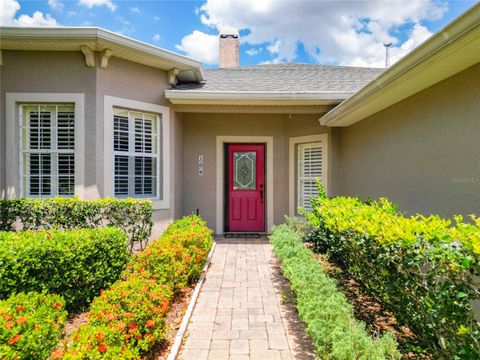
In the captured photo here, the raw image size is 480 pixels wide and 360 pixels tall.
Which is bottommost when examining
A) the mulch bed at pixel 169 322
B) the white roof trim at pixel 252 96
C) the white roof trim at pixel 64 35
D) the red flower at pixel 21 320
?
the mulch bed at pixel 169 322

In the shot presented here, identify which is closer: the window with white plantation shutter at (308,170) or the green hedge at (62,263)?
the green hedge at (62,263)

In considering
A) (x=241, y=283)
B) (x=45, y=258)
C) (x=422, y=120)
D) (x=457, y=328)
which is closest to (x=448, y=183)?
(x=422, y=120)

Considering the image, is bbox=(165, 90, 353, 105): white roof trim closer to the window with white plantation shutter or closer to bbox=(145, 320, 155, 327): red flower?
the window with white plantation shutter

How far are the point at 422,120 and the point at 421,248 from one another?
7.86 ft

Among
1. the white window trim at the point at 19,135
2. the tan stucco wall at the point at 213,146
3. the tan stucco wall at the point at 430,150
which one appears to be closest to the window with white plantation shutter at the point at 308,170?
the tan stucco wall at the point at 213,146

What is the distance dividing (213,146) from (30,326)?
5877 millimetres

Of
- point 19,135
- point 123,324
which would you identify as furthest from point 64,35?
point 123,324

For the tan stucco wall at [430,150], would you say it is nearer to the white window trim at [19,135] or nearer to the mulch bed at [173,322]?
the mulch bed at [173,322]

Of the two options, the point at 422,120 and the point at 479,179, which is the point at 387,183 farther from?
the point at 479,179

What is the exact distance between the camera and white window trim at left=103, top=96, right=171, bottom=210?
5562 millimetres

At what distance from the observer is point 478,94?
2967mm

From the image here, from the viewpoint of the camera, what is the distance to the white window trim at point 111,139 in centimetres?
556

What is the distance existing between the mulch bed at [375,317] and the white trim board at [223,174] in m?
3.03

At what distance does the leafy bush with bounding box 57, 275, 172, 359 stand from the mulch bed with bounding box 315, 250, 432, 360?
200 centimetres
